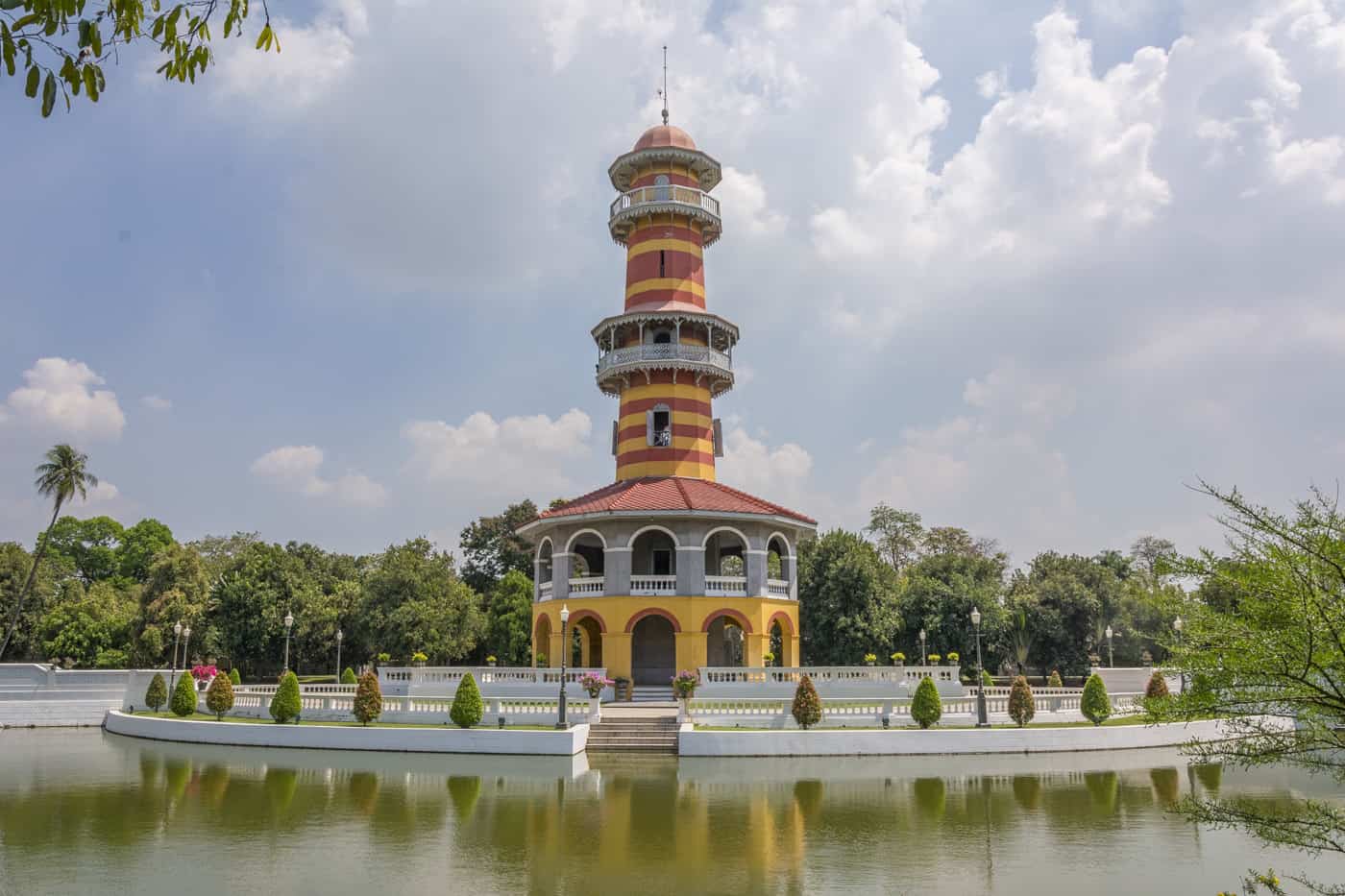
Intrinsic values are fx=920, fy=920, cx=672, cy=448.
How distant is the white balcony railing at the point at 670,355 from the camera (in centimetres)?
3706

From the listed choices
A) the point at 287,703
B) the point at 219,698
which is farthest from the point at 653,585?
the point at 219,698

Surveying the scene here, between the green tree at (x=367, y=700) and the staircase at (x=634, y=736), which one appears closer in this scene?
the staircase at (x=634, y=736)

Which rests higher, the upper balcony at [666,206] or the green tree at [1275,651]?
the upper balcony at [666,206]

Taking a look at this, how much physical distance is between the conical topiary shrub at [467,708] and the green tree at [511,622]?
89.2 feet

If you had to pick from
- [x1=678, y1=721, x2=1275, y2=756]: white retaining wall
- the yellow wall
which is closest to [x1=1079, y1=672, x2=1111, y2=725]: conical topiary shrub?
[x1=678, y1=721, x2=1275, y2=756]: white retaining wall

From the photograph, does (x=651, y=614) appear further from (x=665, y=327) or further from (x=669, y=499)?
(x=665, y=327)

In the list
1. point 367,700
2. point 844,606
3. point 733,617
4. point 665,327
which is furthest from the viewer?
point 844,606

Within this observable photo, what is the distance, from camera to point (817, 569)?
4722 centimetres

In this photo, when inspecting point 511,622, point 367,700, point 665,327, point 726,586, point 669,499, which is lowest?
point 367,700

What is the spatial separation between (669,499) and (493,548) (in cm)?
3684

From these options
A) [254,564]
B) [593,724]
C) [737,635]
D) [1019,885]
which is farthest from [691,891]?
[254,564]

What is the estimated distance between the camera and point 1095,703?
1035 inches

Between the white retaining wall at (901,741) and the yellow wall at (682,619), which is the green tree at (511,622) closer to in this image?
the yellow wall at (682,619)

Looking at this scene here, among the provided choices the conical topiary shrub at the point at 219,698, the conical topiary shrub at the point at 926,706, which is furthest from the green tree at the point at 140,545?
the conical topiary shrub at the point at 926,706
